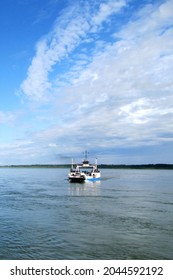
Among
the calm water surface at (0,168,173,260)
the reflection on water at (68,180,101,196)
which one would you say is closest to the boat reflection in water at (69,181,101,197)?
the reflection on water at (68,180,101,196)

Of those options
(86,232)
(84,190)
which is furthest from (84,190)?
(86,232)

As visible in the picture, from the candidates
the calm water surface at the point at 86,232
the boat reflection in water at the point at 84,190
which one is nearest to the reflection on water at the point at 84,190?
the boat reflection in water at the point at 84,190

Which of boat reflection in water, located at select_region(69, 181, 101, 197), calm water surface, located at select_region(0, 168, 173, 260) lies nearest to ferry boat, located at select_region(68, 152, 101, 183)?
boat reflection in water, located at select_region(69, 181, 101, 197)

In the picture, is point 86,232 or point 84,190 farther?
point 84,190

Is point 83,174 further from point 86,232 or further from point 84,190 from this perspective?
point 86,232

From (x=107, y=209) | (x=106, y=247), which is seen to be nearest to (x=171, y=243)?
(x=106, y=247)

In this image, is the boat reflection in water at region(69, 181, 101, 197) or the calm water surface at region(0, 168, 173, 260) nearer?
the calm water surface at region(0, 168, 173, 260)

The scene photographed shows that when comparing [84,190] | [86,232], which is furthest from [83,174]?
[86,232]

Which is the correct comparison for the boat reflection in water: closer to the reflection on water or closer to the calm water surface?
the reflection on water

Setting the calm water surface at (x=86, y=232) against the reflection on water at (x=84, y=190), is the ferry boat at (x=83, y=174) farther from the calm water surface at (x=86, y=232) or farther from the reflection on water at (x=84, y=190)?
the calm water surface at (x=86, y=232)

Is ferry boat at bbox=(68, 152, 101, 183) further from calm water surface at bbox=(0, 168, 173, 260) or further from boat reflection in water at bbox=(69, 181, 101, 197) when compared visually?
calm water surface at bbox=(0, 168, 173, 260)

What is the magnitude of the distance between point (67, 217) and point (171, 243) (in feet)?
43.0
